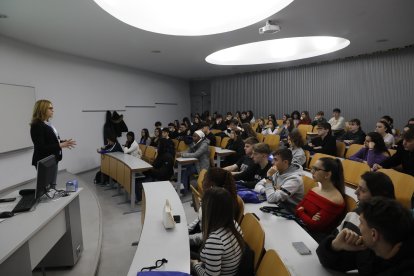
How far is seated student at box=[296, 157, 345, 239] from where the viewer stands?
228cm

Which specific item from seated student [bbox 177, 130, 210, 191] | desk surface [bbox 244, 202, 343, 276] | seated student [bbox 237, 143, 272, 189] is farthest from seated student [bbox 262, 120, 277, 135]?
desk surface [bbox 244, 202, 343, 276]

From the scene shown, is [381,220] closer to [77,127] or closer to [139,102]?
[77,127]

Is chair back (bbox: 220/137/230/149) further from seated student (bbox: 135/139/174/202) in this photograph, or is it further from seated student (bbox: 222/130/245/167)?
seated student (bbox: 135/139/174/202)

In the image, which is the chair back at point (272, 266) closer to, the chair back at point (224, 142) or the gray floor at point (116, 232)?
the gray floor at point (116, 232)

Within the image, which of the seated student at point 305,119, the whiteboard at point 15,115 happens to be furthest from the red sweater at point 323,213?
the seated student at point 305,119

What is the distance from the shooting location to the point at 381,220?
1.32 meters

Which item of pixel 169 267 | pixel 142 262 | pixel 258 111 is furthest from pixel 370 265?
pixel 258 111

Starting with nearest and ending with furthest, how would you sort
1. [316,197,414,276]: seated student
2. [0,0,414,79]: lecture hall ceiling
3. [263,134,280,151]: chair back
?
[316,197,414,276]: seated student → [0,0,414,79]: lecture hall ceiling → [263,134,280,151]: chair back

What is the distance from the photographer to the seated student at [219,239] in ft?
5.73

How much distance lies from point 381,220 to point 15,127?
6.32 metres

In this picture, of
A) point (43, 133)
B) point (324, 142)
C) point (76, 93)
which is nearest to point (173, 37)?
point (43, 133)

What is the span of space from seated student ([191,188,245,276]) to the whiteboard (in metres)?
5.10

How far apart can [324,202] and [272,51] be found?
795 centimetres

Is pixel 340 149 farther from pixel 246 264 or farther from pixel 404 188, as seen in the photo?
pixel 246 264
